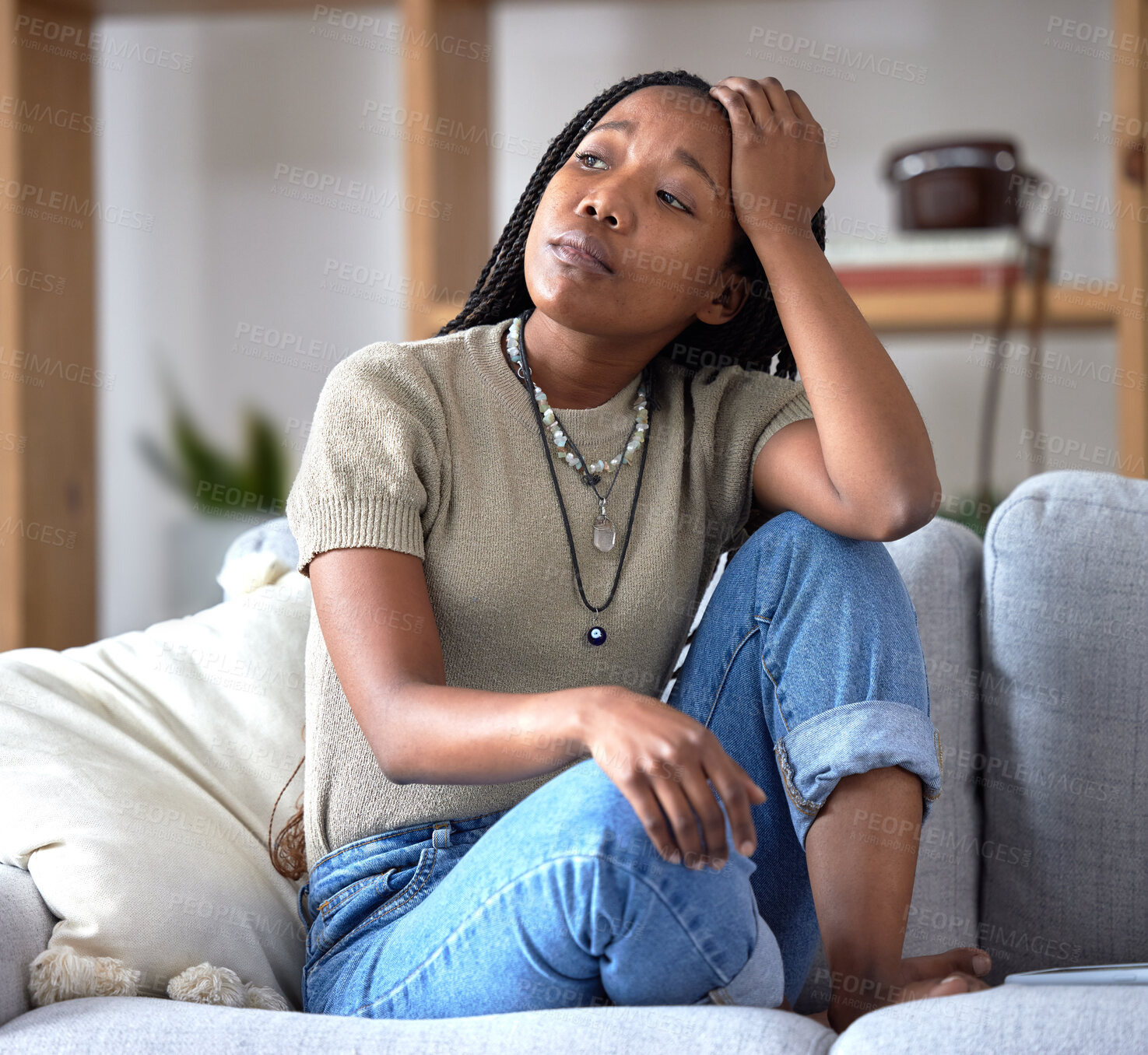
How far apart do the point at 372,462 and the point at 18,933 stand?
1.47ft

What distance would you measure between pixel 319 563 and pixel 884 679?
1.51ft

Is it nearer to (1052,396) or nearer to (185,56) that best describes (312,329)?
(185,56)

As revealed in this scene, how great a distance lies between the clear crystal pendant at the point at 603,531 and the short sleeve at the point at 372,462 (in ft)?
0.51

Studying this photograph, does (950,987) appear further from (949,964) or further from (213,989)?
(213,989)

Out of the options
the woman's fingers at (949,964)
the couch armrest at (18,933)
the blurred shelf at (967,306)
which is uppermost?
the blurred shelf at (967,306)

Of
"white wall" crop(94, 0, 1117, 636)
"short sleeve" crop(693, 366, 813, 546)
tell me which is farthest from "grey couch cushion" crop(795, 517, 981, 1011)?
"white wall" crop(94, 0, 1117, 636)

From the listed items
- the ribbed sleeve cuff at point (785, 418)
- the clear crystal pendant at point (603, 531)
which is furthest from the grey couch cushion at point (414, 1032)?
the ribbed sleeve cuff at point (785, 418)

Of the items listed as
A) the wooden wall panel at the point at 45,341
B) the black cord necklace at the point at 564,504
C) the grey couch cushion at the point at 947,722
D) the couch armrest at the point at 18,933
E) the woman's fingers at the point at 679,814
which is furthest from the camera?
the wooden wall panel at the point at 45,341

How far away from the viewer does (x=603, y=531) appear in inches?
44.9

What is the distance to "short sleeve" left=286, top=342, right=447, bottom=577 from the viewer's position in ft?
3.29

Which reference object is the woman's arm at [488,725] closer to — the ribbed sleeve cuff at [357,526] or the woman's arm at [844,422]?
the ribbed sleeve cuff at [357,526]

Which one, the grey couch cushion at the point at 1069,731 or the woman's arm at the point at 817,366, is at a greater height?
the woman's arm at the point at 817,366

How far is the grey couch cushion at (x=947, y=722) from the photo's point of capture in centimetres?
132

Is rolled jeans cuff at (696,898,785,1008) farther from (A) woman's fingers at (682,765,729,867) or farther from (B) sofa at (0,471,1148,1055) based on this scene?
(B) sofa at (0,471,1148,1055)
